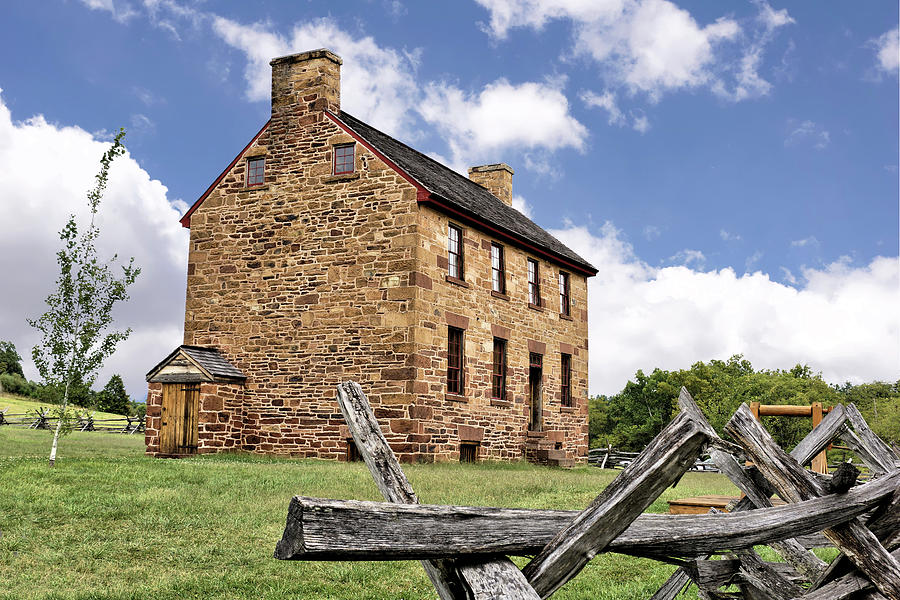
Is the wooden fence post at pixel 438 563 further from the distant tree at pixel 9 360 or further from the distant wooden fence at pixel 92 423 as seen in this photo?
the distant tree at pixel 9 360

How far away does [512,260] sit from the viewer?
2194 centimetres

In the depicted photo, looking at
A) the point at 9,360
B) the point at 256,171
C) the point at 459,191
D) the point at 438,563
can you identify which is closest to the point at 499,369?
the point at 459,191

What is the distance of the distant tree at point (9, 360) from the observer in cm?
6426

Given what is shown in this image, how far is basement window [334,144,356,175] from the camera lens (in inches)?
760

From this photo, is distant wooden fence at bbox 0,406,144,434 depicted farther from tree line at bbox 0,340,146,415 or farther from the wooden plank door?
the wooden plank door

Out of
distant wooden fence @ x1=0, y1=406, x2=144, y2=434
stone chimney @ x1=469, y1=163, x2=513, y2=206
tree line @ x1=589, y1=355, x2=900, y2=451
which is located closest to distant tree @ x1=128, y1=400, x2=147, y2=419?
distant wooden fence @ x1=0, y1=406, x2=144, y2=434

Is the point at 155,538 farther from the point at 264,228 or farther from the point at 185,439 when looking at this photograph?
the point at 264,228

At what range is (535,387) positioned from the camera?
75.3 feet

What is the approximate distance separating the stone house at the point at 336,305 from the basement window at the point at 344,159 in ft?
0.12

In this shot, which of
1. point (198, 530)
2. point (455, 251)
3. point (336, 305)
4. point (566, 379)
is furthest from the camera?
point (566, 379)

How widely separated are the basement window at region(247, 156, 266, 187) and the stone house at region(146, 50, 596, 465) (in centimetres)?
4

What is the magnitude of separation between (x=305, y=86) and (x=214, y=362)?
727cm

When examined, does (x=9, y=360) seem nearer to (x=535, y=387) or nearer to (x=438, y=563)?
(x=535, y=387)

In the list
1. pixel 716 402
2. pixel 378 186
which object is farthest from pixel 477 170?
pixel 716 402
